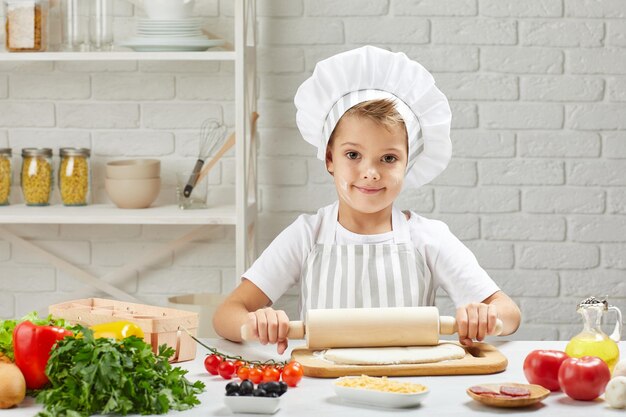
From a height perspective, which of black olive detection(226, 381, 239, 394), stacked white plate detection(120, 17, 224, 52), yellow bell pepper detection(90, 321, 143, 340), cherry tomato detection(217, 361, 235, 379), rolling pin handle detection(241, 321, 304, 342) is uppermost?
stacked white plate detection(120, 17, 224, 52)

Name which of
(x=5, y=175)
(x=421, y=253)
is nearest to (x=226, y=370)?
(x=421, y=253)

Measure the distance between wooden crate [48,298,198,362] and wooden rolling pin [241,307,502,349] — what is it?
234 millimetres

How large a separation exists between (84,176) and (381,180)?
144cm

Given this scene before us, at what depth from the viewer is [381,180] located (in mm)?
2078

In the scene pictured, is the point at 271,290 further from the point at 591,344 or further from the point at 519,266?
the point at 519,266

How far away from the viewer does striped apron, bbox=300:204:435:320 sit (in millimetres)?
2164

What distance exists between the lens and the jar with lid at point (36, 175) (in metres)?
3.17

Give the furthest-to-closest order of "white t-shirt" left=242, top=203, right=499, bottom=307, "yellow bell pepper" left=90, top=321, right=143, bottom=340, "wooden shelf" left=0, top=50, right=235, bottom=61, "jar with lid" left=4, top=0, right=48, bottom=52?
1. "jar with lid" left=4, top=0, right=48, bottom=52
2. "wooden shelf" left=0, top=50, right=235, bottom=61
3. "white t-shirt" left=242, top=203, right=499, bottom=307
4. "yellow bell pepper" left=90, top=321, right=143, bottom=340

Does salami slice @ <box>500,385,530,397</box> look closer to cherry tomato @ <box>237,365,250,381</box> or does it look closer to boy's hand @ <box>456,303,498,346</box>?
boy's hand @ <box>456,303,498,346</box>

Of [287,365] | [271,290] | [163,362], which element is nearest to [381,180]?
[271,290]

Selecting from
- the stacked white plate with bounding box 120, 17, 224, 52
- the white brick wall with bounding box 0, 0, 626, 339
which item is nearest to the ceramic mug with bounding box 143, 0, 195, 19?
the stacked white plate with bounding box 120, 17, 224, 52

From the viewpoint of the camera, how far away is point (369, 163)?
2.08 m

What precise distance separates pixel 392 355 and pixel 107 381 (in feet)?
1.73

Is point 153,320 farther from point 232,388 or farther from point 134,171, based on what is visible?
point 134,171
